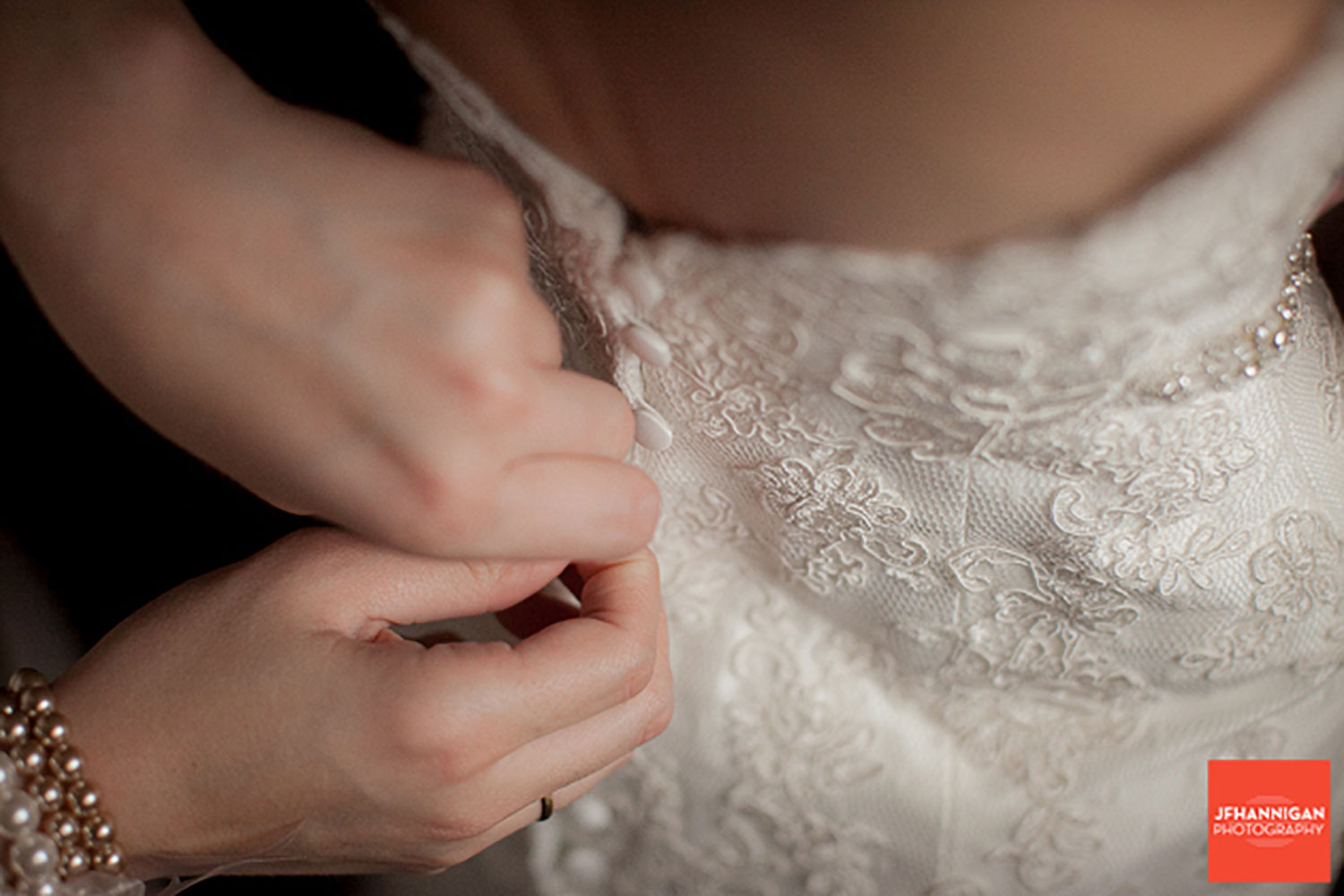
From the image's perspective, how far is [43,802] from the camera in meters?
0.49

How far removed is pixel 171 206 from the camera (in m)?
0.38

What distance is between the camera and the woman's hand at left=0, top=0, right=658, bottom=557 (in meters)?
0.38

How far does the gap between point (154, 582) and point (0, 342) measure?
0.96 ft

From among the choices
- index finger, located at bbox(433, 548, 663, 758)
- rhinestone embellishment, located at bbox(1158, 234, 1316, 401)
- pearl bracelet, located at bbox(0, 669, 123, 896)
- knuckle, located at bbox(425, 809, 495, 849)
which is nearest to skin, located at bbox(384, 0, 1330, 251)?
rhinestone embellishment, located at bbox(1158, 234, 1316, 401)

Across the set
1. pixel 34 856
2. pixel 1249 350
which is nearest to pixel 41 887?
pixel 34 856

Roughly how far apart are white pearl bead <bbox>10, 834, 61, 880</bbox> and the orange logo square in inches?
28.9

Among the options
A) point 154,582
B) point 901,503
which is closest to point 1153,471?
point 901,503

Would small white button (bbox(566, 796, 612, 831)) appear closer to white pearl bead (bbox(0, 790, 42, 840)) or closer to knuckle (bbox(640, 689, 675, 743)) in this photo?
knuckle (bbox(640, 689, 675, 743))

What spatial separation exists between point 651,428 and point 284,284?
22 centimetres

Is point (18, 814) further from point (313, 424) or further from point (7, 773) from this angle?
point (313, 424)

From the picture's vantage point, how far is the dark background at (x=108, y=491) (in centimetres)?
94

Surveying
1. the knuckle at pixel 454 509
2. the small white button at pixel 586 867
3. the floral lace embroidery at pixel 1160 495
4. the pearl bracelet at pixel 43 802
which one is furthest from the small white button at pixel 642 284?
the small white button at pixel 586 867

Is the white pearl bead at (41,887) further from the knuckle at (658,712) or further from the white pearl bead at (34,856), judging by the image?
the knuckle at (658,712)

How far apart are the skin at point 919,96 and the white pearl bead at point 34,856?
48 cm
